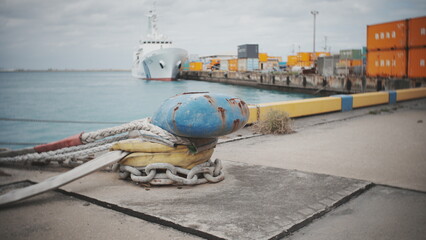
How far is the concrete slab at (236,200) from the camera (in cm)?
264

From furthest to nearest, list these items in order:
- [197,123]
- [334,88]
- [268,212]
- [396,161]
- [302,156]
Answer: [334,88]
[302,156]
[396,161]
[197,123]
[268,212]

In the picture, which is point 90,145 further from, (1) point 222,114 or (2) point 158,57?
(2) point 158,57

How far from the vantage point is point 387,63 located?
27.2 m

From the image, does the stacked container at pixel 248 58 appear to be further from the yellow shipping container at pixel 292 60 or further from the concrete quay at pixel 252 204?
the concrete quay at pixel 252 204

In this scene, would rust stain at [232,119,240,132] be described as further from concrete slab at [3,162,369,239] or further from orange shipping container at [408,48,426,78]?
orange shipping container at [408,48,426,78]

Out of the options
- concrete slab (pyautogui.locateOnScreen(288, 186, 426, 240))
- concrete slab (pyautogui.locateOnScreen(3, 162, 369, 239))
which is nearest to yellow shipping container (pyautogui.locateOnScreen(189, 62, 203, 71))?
concrete slab (pyautogui.locateOnScreen(3, 162, 369, 239))

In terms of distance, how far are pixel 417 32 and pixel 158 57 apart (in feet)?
137

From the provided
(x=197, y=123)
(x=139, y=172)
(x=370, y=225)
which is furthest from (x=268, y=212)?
(x=139, y=172)

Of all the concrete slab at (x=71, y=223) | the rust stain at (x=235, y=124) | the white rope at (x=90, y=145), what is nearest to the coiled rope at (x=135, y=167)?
the white rope at (x=90, y=145)

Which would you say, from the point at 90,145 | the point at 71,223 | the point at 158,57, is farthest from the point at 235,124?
the point at 158,57

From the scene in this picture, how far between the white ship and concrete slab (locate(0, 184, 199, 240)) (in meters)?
55.3

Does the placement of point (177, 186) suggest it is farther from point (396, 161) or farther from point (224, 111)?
point (396, 161)

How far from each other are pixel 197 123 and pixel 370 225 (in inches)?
72.3

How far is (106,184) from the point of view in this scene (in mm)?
3729
